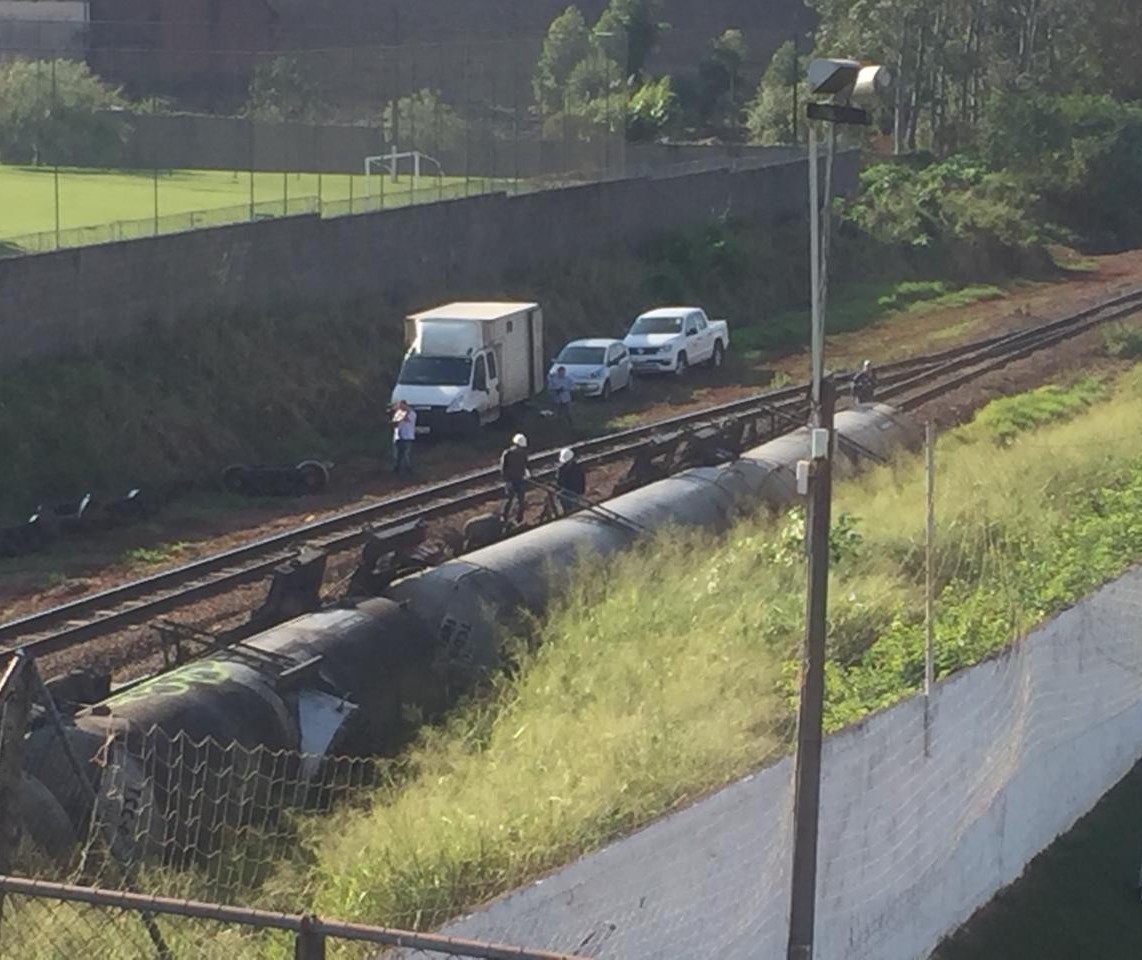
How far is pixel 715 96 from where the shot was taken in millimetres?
91938

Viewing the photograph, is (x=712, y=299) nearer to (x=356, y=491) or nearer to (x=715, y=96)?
(x=356, y=491)

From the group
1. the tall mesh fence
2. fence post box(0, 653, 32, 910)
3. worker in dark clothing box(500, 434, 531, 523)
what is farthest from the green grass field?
fence post box(0, 653, 32, 910)

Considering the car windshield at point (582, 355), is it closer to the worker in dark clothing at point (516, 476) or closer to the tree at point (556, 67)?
the worker in dark clothing at point (516, 476)

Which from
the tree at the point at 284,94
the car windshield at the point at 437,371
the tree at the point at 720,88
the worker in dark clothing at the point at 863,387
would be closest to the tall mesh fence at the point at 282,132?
the tree at the point at 284,94

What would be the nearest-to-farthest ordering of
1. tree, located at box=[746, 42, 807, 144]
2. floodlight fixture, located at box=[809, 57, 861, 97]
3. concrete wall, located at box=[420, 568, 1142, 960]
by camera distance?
floodlight fixture, located at box=[809, 57, 861, 97] → concrete wall, located at box=[420, 568, 1142, 960] → tree, located at box=[746, 42, 807, 144]

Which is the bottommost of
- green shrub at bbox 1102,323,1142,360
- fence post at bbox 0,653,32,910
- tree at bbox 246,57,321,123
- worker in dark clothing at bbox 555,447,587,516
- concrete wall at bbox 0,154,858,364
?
green shrub at bbox 1102,323,1142,360

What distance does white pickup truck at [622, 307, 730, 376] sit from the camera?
4038 cm

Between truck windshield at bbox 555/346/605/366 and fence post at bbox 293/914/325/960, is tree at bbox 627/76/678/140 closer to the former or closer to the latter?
truck windshield at bbox 555/346/605/366

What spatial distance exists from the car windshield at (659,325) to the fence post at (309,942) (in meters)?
34.5

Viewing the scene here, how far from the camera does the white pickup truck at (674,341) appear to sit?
40.4 metres

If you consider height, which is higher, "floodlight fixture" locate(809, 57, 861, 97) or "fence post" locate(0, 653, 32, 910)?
"floodlight fixture" locate(809, 57, 861, 97)

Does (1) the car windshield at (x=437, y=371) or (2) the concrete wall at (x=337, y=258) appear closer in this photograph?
(2) the concrete wall at (x=337, y=258)

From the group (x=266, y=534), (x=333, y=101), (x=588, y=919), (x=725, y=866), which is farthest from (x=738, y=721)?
(x=333, y=101)

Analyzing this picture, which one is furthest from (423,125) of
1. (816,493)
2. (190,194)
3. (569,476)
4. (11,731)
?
(11,731)
